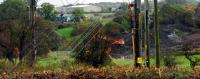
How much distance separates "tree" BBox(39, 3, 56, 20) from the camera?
56.0 metres

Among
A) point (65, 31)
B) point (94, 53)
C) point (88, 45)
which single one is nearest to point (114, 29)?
point (65, 31)

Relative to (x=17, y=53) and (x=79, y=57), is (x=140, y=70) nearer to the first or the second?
(x=79, y=57)

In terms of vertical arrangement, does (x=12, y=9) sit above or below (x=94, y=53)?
above

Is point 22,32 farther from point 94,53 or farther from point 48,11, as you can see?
point 48,11

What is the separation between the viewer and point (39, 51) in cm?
4916

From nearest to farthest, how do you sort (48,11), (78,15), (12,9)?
(48,11), (12,9), (78,15)

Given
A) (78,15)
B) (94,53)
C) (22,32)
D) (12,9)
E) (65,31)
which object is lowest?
(65,31)

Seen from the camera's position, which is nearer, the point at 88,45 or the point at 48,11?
the point at 88,45

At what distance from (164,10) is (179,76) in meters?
61.1

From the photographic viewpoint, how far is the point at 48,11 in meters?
58.1

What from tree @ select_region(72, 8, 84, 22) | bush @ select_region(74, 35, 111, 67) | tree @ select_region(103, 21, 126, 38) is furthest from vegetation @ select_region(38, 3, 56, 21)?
bush @ select_region(74, 35, 111, 67)

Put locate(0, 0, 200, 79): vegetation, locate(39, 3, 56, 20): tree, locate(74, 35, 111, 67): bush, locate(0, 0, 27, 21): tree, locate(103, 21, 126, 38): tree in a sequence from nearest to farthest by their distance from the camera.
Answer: locate(0, 0, 200, 79): vegetation < locate(74, 35, 111, 67): bush < locate(0, 0, 27, 21): tree < locate(39, 3, 56, 20): tree < locate(103, 21, 126, 38): tree

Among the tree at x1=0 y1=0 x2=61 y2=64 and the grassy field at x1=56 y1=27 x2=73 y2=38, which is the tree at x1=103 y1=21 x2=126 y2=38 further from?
the tree at x1=0 y1=0 x2=61 y2=64

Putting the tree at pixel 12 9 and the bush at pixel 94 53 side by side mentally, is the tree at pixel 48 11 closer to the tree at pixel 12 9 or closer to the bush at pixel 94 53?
the tree at pixel 12 9
